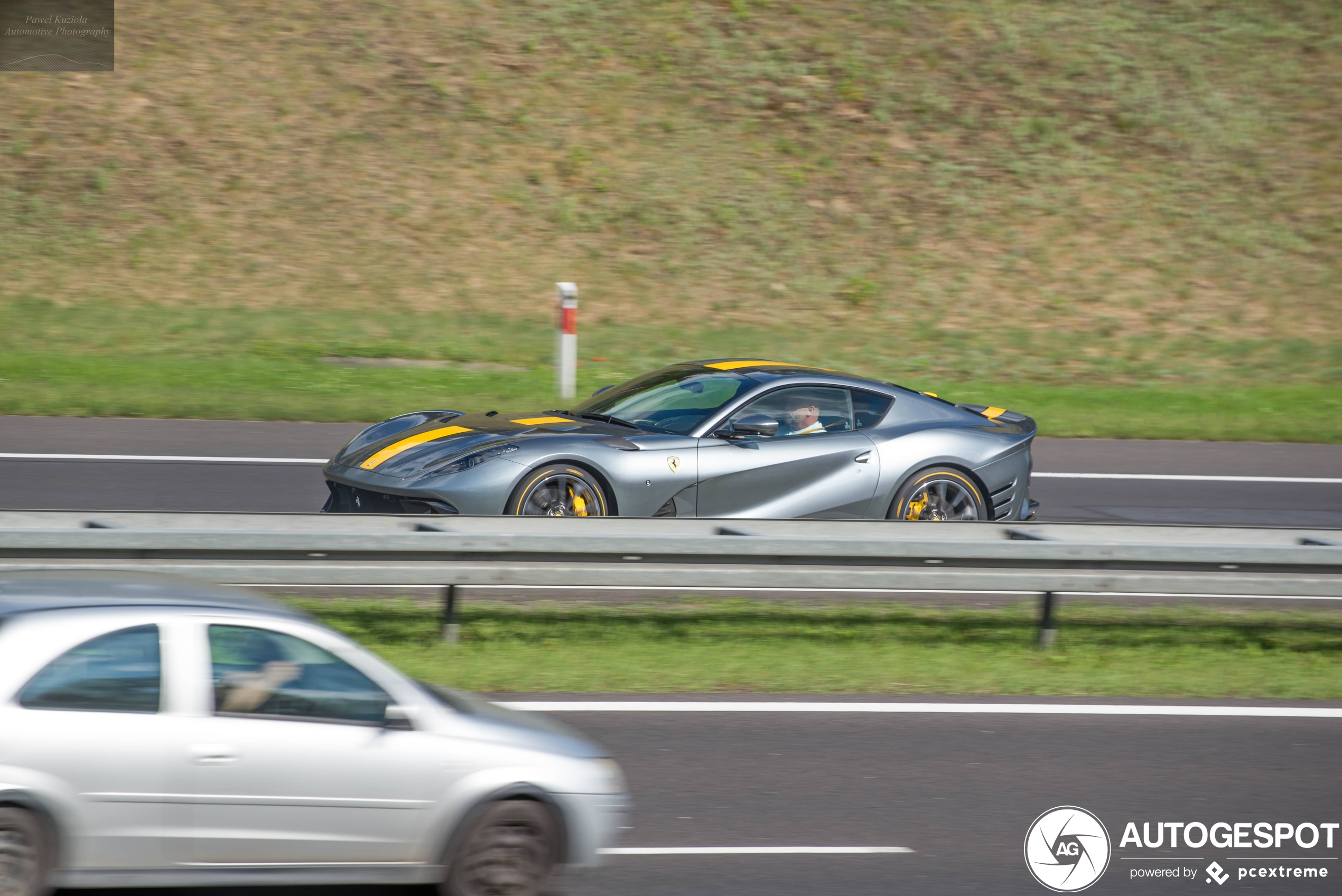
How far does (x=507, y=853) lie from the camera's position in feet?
16.0

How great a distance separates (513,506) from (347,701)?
14.3ft

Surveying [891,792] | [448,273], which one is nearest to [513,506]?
[891,792]

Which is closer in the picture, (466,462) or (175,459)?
(466,462)

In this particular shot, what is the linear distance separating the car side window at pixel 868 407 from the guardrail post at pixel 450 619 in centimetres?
344

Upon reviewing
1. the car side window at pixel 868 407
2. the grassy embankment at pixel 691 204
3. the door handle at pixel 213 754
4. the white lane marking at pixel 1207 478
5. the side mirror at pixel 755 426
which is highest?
the grassy embankment at pixel 691 204

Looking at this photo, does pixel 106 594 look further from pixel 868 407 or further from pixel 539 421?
pixel 868 407

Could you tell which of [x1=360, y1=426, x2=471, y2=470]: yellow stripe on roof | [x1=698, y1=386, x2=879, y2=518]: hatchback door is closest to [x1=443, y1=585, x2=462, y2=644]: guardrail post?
[x1=360, y1=426, x2=471, y2=470]: yellow stripe on roof

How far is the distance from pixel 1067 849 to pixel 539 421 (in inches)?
204

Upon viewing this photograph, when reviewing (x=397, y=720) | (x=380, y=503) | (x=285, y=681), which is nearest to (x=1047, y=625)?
(x=380, y=503)

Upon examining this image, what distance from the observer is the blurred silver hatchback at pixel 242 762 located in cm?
430

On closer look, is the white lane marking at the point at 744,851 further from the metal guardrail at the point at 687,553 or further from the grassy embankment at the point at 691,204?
the grassy embankment at the point at 691,204

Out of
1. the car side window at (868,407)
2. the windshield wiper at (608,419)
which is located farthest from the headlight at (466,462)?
the car side window at (868,407)

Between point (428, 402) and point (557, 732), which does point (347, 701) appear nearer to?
point (557, 732)

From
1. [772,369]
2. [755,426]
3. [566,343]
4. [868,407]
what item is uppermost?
[566,343]
